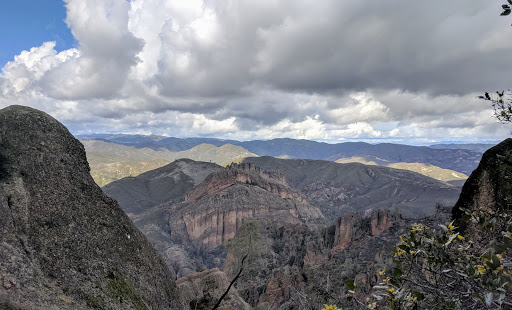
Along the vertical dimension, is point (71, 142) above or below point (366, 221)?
above

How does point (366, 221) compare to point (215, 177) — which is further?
point (215, 177)

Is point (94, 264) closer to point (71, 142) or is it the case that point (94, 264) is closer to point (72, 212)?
point (72, 212)

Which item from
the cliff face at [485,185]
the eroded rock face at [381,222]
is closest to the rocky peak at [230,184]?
the eroded rock face at [381,222]

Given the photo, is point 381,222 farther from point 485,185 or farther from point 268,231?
point 485,185

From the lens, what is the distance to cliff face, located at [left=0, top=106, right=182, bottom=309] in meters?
10.7

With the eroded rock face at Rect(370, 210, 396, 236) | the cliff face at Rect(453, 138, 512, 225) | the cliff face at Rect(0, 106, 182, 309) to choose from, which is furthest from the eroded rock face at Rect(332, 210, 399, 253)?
the cliff face at Rect(0, 106, 182, 309)

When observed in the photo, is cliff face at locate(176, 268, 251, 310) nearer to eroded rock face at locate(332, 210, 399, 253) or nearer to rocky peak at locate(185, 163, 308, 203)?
eroded rock face at locate(332, 210, 399, 253)

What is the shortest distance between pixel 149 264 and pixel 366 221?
75.0 metres

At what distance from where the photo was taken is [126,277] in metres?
14.1

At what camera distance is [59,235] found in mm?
12602

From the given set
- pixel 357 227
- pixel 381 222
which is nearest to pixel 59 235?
pixel 357 227

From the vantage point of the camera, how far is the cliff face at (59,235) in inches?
421

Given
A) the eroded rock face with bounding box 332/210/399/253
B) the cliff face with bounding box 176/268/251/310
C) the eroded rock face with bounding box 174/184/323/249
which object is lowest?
the eroded rock face with bounding box 174/184/323/249

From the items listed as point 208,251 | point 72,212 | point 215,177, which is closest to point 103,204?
point 72,212
